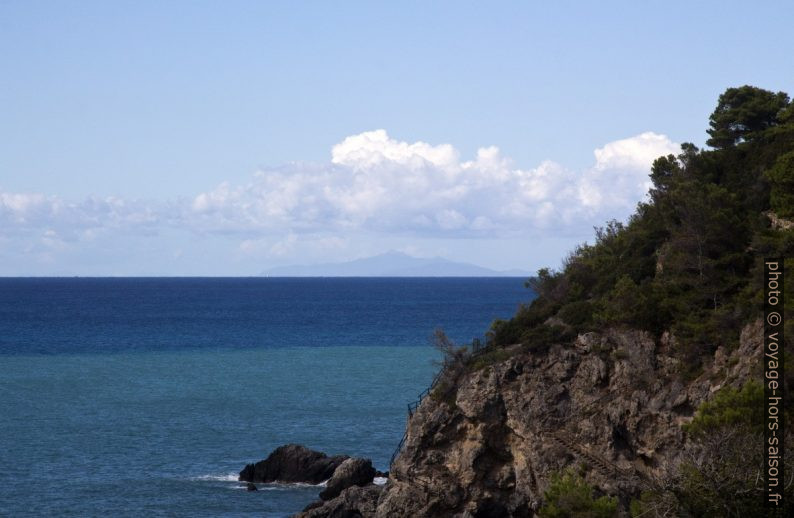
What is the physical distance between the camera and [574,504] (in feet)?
94.2

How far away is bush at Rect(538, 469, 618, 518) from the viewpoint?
2828 centimetres

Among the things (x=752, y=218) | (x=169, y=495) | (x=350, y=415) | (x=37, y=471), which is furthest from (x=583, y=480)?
(x=350, y=415)

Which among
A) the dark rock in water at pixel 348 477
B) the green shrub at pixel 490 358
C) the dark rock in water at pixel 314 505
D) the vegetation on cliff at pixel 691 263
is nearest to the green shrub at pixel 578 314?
the vegetation on cliff at pixel 691 263

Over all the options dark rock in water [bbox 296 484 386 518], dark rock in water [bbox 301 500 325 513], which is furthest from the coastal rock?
dark rock in water [bbox 301 500 325 513]

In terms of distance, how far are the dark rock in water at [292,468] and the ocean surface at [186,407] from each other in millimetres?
967

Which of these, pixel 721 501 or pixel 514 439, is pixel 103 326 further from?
pixel 721 501

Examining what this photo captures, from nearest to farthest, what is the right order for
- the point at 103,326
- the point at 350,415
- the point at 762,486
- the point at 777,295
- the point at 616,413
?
1. the point at 762,486
2. the point at 777,295
3. the point at 616,413
4. the point at 350,415
5. the point at 103,326

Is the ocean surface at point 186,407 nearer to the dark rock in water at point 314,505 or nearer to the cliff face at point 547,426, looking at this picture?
the dark rock in water at point 314,505

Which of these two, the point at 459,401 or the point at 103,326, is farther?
the point at 103,326

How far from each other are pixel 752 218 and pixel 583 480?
12.3 meters

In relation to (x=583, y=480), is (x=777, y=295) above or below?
above

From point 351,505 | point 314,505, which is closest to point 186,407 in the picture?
point 314,505

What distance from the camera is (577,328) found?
1516 inches

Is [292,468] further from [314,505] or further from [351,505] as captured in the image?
[351,505]
